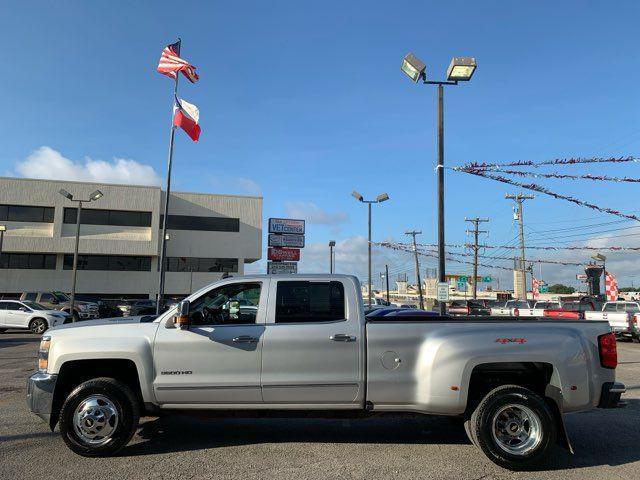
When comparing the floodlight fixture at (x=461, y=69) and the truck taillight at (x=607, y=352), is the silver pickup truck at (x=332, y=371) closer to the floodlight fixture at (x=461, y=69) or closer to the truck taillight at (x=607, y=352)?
the truck taillight at (x=607, y=352)

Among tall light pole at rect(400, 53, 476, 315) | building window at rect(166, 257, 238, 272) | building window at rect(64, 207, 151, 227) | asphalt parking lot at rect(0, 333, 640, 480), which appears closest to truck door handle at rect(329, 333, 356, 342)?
asphalt parking lot at rect(0, 333, 640, 480)

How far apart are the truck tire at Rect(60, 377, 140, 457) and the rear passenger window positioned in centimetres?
182

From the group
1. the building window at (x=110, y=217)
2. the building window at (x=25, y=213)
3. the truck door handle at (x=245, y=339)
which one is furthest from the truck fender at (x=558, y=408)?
the building window at (x=25, y=213)

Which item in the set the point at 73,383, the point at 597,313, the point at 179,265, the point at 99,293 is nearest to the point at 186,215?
the point at 179,265

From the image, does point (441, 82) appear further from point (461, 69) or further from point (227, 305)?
point (227, 305)

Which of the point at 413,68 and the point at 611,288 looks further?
the point at 611,288

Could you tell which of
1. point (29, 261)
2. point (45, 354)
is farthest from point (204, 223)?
point (45, 354)

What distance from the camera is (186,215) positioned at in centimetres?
4669

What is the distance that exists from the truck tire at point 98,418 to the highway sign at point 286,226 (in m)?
19.6

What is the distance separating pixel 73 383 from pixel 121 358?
2.38 feet

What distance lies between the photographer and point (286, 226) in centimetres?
2531

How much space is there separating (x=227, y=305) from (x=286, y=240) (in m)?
19.5

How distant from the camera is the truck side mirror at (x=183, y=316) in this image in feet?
17.3

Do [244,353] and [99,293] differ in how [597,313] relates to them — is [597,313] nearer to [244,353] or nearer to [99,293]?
[244,353]
